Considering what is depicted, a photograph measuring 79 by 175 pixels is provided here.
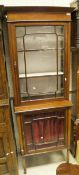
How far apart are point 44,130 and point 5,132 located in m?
0.44

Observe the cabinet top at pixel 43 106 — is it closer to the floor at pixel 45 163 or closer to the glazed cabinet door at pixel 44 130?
the glazed cabinet door at pixel 44 130

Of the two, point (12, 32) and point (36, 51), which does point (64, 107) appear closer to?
point (36, 51)

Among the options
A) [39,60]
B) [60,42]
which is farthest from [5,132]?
[60,42]

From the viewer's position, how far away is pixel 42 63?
6.66 feet

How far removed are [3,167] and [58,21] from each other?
1.65 metres

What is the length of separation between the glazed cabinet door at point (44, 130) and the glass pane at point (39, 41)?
2.39 ft

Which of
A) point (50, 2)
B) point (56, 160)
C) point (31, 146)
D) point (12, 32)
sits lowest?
point (56, 160)

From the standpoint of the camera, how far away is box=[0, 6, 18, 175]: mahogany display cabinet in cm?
166

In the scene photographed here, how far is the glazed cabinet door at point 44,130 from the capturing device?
6.28 feet

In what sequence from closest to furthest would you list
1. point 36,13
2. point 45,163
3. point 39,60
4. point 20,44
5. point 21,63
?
point 36,13 → point 20,44 → point 21,63 → point 39,60 → point 45,163

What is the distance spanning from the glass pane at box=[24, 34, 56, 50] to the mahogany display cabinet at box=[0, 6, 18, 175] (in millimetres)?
330

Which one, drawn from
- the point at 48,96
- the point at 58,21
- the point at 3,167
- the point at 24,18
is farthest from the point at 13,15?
the point at 3,167

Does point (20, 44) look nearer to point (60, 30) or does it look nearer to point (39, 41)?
point (39, 41)

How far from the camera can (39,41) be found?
6.10ft
